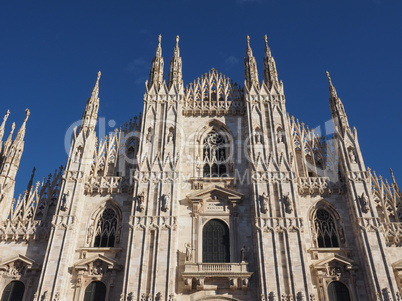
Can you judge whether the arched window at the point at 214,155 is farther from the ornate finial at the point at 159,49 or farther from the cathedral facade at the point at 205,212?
the ornate finial at the point at 159,49

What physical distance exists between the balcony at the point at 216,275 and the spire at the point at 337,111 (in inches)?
430

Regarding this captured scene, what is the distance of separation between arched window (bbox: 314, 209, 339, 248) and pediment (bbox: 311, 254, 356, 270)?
107 centimetres

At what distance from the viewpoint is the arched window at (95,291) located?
1888cm

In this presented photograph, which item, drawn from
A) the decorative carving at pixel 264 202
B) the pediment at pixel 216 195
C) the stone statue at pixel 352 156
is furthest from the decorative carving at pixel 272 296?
the stone statue at pixel 352 156

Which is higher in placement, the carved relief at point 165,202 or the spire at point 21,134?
the spire at point 21,134

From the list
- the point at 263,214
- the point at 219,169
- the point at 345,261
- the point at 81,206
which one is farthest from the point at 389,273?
the point at 81,206

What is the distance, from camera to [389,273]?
18109 mm

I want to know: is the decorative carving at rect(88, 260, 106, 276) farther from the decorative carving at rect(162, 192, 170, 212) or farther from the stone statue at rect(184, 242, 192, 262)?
the stone statue at rect(184, 242, 192, 262)

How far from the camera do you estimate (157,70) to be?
87.0ft

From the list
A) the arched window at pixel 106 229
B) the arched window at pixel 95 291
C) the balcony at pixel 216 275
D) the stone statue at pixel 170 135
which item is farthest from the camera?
the stone statue at pixel 170 135

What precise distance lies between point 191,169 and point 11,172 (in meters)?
10.9

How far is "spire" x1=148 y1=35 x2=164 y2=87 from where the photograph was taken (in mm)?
25948

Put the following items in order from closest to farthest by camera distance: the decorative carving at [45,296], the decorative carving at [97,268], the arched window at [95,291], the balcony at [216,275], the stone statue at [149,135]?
the decorative carving at [45,296] → the balcony at [216,275] → the arched window at [95,291] → the decorative carving at [97,268] → the stone statue at [149,135]

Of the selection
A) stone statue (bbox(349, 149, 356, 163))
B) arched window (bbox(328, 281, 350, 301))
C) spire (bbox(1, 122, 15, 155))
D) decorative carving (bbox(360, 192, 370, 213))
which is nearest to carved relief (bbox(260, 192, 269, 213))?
arched window (bbox(328, 281, 350, 301))
